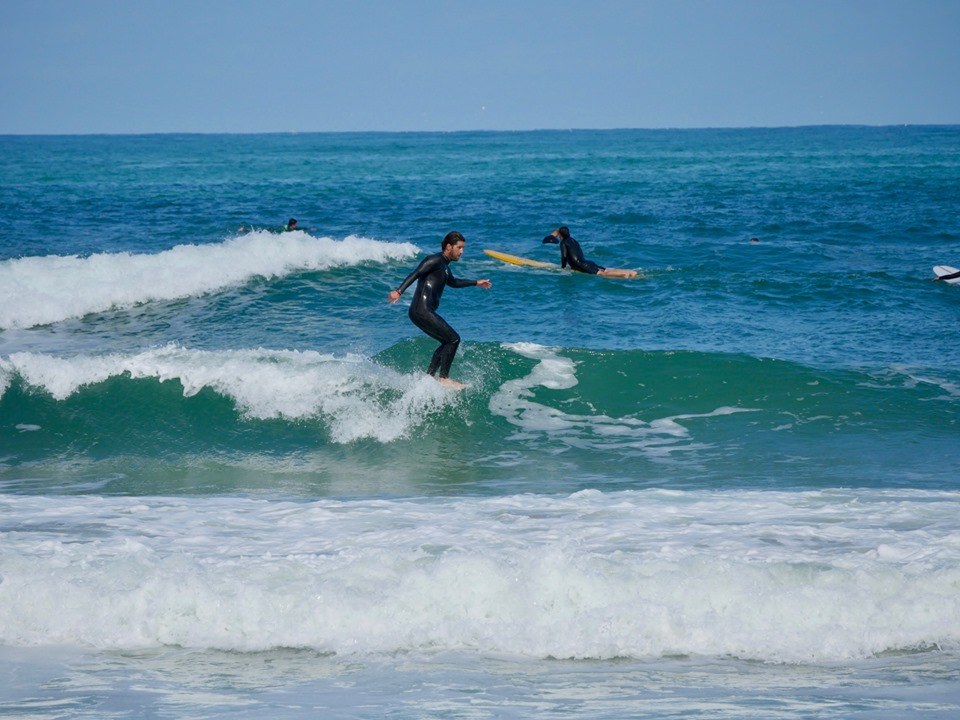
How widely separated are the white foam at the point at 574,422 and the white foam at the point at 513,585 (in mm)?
2866

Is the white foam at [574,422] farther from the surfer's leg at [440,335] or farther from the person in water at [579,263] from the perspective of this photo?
the person in water at [579,263]

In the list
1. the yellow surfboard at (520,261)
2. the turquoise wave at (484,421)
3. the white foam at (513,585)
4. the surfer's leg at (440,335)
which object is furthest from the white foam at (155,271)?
the white foam at (513,585)

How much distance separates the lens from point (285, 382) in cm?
1213

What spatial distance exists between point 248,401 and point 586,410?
12.8ft

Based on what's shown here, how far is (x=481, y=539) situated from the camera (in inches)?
295

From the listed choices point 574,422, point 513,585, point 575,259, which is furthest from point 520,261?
point 513,585

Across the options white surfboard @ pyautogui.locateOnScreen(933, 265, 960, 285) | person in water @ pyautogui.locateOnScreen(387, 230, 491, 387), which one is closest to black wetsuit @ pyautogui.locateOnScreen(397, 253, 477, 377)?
person in water @ pyautogui.locateOnScreen(387, 230, 491, 387)

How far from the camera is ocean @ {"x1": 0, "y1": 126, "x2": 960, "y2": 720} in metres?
5.69

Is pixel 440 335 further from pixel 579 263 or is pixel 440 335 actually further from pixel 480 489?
pixel 579 263

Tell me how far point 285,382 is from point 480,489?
384cm

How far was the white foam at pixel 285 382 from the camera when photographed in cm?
1143

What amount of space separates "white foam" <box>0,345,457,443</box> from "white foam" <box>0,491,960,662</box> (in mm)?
3554

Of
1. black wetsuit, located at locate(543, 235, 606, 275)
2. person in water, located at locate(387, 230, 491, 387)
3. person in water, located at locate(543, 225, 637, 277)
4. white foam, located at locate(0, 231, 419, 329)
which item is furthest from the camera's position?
black wetsuit, located at locate(543, 235, 606, 275)

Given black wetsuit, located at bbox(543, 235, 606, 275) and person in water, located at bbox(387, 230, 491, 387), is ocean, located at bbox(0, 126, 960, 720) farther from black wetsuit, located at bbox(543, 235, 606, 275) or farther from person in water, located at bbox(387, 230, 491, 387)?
person in water, located at bbox(387, 230, 491, 387)
